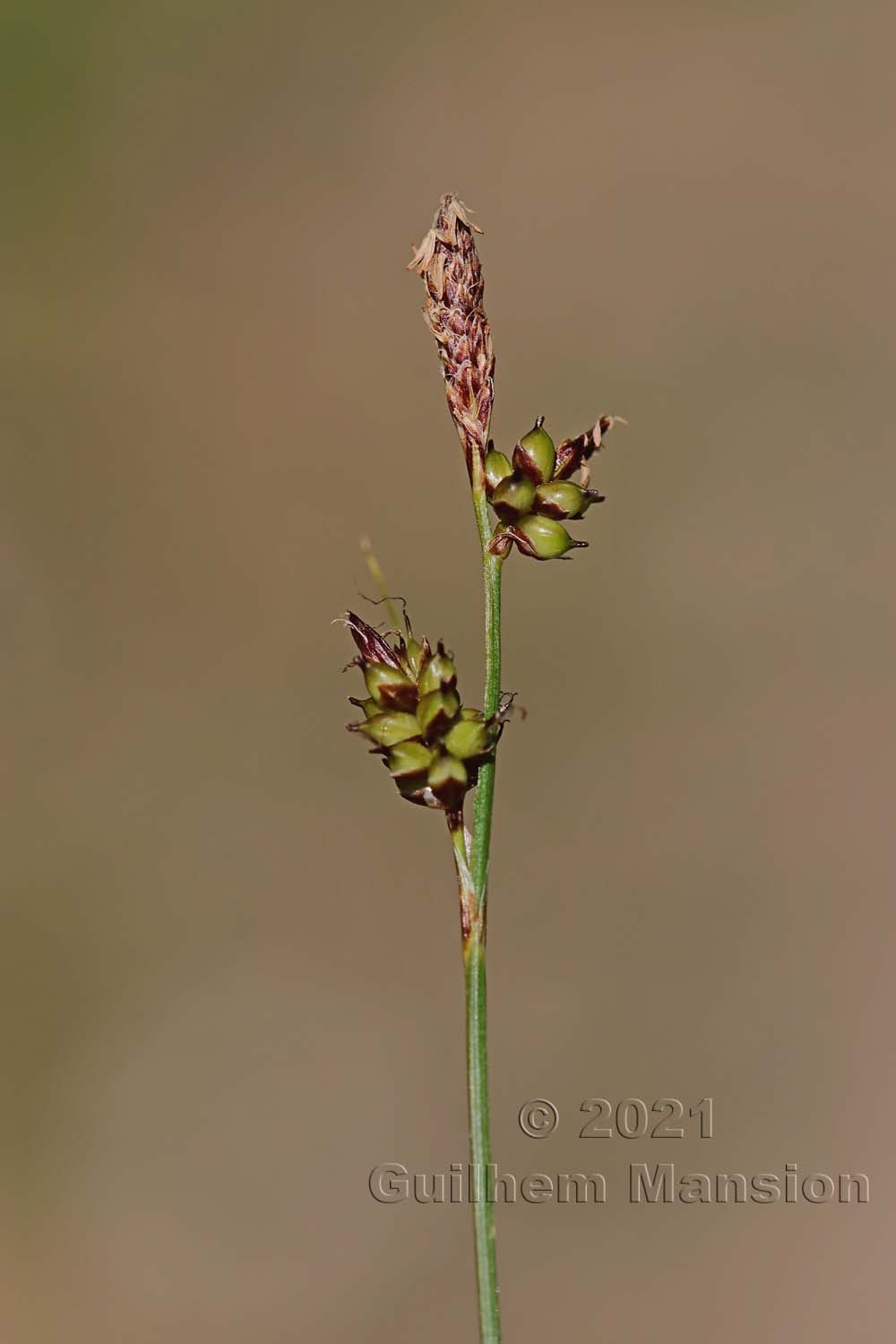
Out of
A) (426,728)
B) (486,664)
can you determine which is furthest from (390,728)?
(486,664)

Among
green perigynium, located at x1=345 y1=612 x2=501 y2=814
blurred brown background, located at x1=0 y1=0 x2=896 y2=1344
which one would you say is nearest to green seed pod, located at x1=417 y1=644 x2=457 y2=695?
green perigynium, located at x1=345 y1=612 x2=501 y2=814

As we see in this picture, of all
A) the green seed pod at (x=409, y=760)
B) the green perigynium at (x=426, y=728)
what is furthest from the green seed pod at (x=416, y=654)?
the green seed pod at (x=409, y=760)

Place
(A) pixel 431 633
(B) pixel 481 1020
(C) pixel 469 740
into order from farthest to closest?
(A) pixel 431 633
(C) pixel 469 740
(B) pixel 481 1020

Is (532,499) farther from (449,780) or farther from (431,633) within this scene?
(431,633)

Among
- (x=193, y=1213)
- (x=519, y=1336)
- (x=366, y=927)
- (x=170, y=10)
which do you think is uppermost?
(x=170, y=10)

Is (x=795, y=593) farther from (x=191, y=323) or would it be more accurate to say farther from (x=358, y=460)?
(x=191, y=323)

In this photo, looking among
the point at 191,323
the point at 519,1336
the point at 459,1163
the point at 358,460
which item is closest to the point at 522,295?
the point at 358,460
